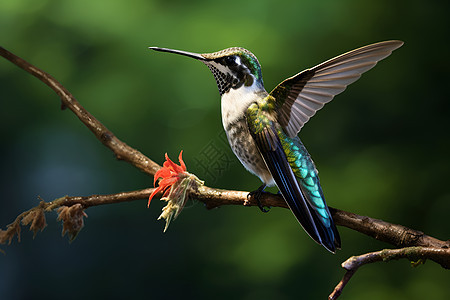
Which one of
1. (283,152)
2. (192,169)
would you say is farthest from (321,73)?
(192,169)

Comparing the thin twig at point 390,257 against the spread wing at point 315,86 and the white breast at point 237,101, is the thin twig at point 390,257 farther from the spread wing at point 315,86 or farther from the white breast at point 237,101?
the white breast at point 237,101

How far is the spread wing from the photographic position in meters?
0.81

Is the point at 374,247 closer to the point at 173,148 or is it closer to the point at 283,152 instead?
the point at 173,148

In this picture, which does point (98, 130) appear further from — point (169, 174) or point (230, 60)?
point (230, 60)

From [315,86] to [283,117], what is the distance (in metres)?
0.09

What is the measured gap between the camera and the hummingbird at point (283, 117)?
848mm

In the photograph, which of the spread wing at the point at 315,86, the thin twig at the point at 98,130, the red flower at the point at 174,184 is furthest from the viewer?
the thin twig at the point at 98,130

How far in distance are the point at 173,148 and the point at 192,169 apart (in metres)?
0.18

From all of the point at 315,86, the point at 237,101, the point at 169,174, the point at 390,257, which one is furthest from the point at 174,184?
the point at 390,257

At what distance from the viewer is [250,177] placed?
6.19 feet

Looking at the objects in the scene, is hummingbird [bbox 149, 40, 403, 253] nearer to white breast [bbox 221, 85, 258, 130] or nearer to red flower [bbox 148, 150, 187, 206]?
white breast [bbox 221, 85, 258, 130]

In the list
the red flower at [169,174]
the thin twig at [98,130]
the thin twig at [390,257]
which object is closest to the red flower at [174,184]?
the red flower at [169,174]

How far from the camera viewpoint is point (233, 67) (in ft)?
3.20

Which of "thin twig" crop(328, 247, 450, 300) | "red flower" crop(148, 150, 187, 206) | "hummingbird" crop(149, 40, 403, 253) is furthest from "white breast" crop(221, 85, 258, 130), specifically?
"thin twig" crop(328, 247, 450, 300)
